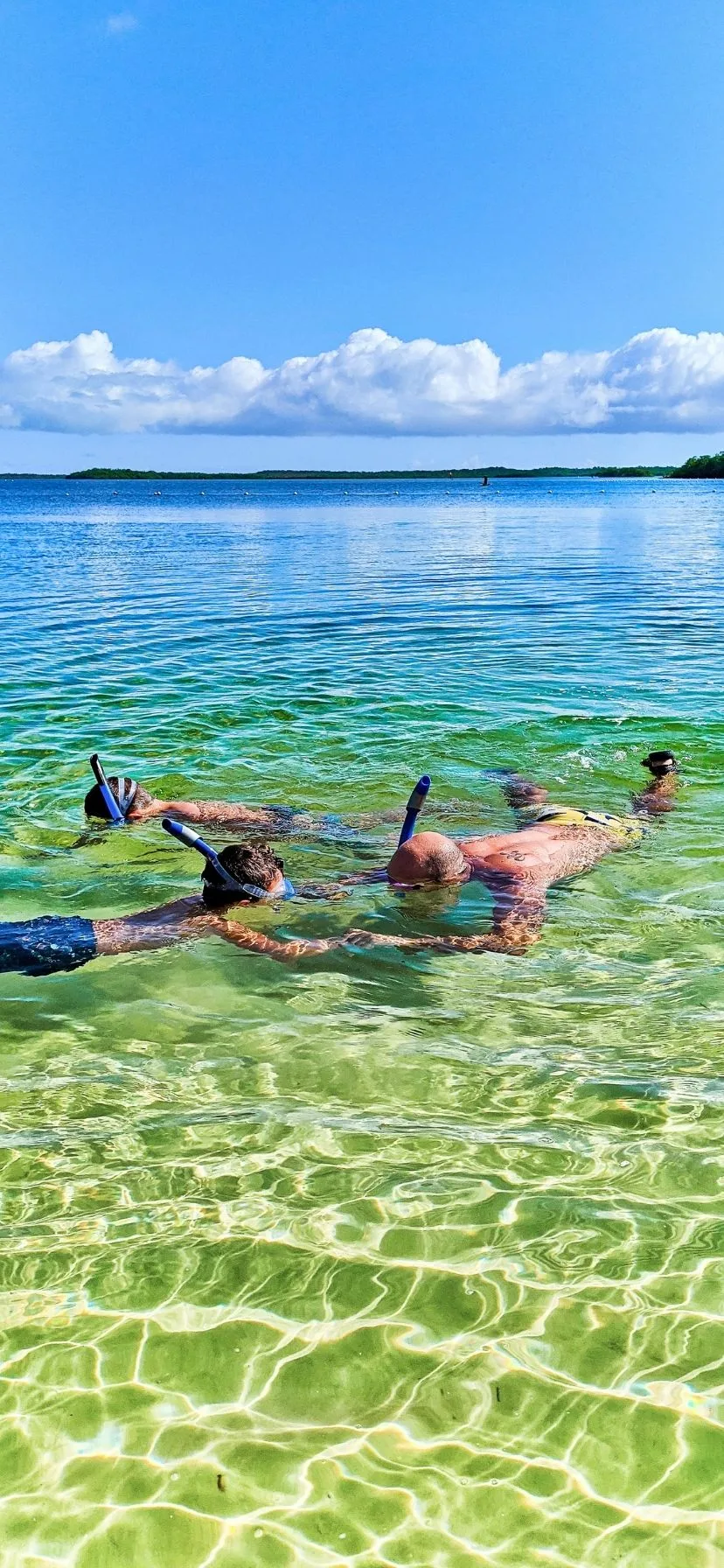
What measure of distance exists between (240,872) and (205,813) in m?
2.13

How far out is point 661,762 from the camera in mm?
9258

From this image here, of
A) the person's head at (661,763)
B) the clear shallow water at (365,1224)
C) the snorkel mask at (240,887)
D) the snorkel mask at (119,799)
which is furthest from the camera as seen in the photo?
the person's head at (661,763)

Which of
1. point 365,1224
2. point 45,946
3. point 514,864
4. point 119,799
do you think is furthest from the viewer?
point 119,799

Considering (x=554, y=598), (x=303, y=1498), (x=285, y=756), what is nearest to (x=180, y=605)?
(x=554, y=598)

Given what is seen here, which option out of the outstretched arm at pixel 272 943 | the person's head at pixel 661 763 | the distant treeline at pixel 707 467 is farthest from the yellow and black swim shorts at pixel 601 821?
the distant treeline at pixel 707 467

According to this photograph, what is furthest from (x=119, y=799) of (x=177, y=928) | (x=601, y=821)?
(x=601, y=821)

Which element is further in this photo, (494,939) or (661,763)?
(661,763)

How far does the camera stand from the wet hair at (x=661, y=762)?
9.25 meters

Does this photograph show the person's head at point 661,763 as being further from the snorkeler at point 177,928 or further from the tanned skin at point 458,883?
the snorkeler at point 177,928

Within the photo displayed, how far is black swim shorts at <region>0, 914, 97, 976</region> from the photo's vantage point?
5.81 m

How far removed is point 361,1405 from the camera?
2807 millimetres

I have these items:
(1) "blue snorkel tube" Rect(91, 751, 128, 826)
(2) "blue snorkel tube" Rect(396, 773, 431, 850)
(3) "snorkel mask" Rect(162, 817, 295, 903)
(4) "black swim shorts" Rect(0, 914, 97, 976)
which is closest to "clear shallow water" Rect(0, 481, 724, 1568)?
(4) "black swim shorts" Rect(0, 914, 97, 976)

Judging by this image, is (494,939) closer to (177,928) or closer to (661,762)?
(177,928)

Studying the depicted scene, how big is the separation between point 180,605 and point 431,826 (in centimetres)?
1591
